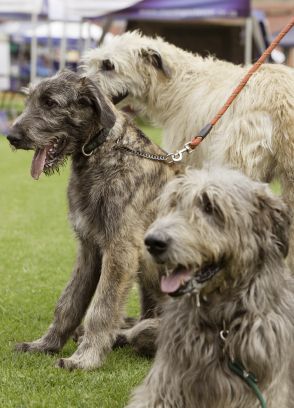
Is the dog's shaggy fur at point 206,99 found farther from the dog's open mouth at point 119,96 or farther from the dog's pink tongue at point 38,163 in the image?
the dog's pink tongue at point 38,163

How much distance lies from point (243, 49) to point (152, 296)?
665 inches

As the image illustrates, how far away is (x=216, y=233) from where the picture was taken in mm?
3607

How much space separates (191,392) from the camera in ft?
12.4

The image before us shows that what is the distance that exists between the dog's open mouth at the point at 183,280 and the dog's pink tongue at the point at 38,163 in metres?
1.88

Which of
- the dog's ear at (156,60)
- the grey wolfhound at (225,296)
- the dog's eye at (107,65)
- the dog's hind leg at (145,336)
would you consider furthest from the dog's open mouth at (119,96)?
the grey wolfhound at (225,296)

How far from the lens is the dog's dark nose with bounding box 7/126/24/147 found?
17.1 ft

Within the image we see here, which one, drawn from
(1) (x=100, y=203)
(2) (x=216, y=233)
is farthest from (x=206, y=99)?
(2) (x=216, y=233)

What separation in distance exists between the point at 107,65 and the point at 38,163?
1907 millimetres

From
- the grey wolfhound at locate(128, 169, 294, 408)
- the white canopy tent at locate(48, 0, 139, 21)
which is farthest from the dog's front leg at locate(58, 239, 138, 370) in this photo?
the white canopy tent at locate(48, 0, 139, 21)

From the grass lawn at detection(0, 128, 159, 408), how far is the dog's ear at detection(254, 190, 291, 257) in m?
1.39

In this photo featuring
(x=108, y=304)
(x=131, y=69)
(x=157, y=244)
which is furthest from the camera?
(x=131, y=69)

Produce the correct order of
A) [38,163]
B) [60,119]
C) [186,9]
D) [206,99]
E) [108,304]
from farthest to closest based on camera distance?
[186,9], [206,99], [38,163], [60,119], [108,304]

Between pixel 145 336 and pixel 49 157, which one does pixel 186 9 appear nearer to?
pixel 49 157

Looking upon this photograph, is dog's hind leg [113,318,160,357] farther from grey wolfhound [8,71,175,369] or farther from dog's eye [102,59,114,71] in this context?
dog's eye [102,59,114,71]
